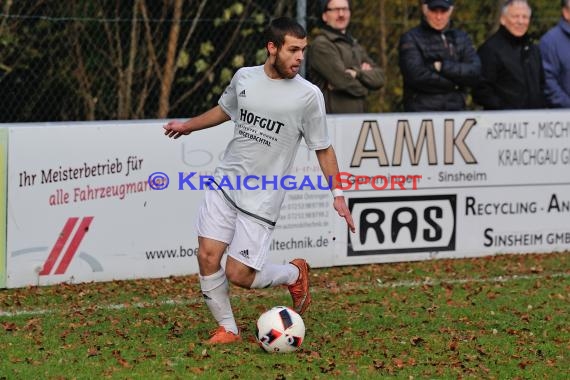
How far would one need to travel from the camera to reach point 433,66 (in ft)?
42.0

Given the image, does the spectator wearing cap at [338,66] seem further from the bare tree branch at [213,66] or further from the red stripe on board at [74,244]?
the red stripe on board at [74,244]

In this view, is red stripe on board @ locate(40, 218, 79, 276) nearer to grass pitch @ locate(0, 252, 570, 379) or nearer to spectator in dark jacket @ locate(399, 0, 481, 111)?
grass pitch @ locate(0, 252, 570, 379)

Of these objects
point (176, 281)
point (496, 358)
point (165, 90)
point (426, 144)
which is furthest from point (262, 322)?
point (165, 90)

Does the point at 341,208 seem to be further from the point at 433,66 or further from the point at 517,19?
the point at 517,19

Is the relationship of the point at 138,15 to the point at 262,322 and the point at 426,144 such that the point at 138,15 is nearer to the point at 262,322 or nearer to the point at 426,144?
the point at 426,144

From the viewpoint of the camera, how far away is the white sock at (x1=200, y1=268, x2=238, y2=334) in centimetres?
852

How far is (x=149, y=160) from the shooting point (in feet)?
36.8

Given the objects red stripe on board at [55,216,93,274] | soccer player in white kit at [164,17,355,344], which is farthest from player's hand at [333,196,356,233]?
red stripe on board at [55,216,93,274]

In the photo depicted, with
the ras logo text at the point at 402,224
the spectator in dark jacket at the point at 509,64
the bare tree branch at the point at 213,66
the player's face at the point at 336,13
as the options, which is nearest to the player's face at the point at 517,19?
the spectator in dark jacket at the point at 509,64

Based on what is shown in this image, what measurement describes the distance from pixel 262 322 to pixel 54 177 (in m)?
3.24

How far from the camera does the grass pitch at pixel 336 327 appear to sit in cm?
780

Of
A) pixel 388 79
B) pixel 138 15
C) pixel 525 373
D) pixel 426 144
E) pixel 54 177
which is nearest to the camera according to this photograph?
pixel 525 373

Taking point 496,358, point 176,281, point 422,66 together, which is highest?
point 422,66

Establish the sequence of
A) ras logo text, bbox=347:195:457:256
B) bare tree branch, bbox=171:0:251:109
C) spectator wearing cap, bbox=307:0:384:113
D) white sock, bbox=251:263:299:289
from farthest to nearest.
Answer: bare tree branch, bbox=171:0:251:109, spectator wearing cap, bbox=307:0:384:113, ras logo text, bbox=347:195:457:256, white sock, bbox=251:263:299:289
